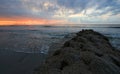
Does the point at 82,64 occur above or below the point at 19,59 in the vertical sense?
above

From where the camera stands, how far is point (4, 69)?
13.9 feet

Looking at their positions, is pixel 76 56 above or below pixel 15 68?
above

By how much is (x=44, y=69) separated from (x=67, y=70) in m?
0.56

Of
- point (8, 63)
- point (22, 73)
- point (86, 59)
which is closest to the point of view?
point (86, 59)

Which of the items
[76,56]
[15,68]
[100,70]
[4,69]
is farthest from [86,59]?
[4,69]

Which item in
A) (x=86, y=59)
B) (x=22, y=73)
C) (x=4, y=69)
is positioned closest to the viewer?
(x=86, y=59)

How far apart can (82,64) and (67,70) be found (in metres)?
0.41

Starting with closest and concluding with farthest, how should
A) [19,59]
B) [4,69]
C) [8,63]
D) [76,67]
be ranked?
[76,67], [4,69], [8,63], [19,59]

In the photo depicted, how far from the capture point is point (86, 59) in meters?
3.25

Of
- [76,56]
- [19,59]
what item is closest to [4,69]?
[19,59]

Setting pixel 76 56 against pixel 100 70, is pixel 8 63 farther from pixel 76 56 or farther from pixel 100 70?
pixel 100 70

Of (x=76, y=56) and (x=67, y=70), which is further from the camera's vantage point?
(x=76, y=56)

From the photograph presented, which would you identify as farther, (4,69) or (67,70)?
(4,69)

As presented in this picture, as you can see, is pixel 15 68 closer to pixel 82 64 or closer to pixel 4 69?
pixel 4 69
